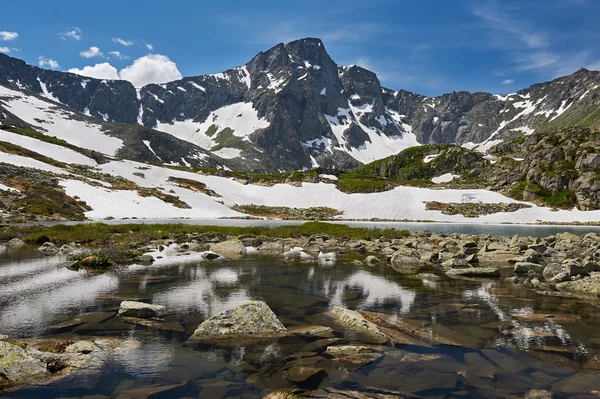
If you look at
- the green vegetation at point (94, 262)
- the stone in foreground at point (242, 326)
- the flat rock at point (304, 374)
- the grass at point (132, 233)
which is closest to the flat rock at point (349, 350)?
the flat rock at point (304, 374)

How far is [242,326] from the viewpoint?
38.6 feet

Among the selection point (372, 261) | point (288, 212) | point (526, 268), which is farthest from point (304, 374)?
point (288, 212)

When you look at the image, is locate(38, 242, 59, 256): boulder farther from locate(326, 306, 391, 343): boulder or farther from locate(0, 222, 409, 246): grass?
locate(326, 306, 391, 343): boulder

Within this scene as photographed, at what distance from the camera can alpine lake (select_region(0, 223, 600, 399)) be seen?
8.08 metres

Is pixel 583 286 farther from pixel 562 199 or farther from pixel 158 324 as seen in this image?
pixel 562 199

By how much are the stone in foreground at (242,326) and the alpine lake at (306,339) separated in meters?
0.55

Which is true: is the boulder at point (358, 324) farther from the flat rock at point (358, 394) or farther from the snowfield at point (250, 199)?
the snowfield at point (250, 199)

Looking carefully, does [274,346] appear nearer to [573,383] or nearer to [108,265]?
[573,383]

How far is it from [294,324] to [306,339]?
1.64m

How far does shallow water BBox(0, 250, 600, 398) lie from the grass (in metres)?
13.0

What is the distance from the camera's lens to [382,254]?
112 feet

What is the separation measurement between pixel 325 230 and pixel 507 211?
2946 inches

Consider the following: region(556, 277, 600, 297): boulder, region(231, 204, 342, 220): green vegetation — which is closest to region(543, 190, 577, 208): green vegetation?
region(231, 204, 342, 220): green vegetation

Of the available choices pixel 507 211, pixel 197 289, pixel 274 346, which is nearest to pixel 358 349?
pixel 274 346
